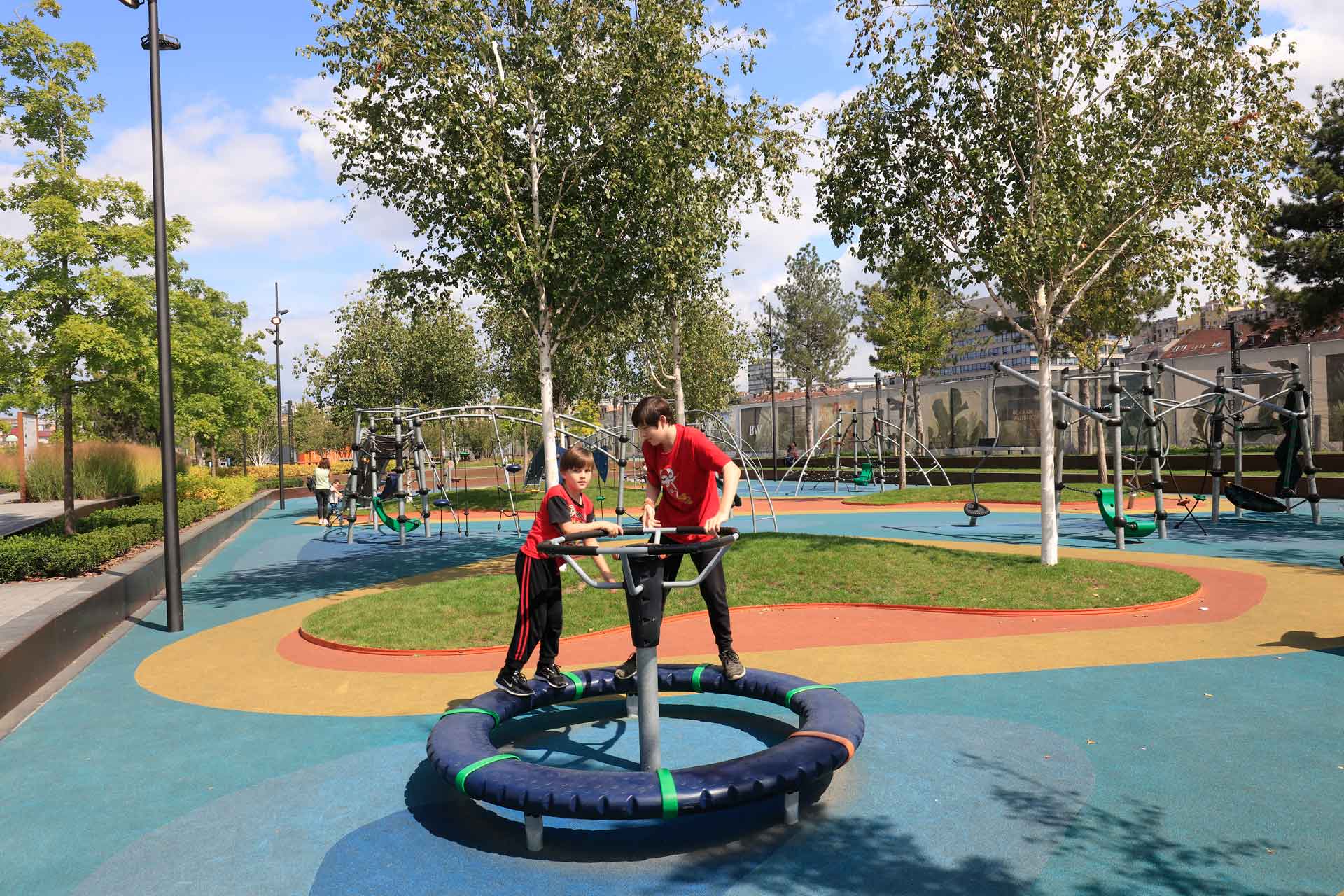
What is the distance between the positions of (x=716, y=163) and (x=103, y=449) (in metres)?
21.1

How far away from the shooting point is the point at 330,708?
637cm

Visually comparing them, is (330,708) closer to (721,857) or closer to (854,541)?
(721,857)

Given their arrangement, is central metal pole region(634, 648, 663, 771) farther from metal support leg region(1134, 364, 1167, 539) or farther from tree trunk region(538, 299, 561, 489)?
metal support leg region(1134, 364, 1167, 539)

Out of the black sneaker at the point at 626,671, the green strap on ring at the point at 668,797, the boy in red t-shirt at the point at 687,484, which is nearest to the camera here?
the green strap on ring at the point at 668,797

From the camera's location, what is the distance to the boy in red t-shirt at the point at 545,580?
17.1ft

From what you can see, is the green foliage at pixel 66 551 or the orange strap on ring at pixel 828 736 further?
the green foliage at pixel 66 551

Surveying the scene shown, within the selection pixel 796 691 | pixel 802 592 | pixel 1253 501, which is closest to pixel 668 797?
pixel 796 691

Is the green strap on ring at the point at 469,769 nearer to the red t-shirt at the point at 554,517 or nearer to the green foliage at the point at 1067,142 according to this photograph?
the red t-shirt at the point at 554,517

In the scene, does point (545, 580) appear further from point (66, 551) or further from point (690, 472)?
point (66, 551)

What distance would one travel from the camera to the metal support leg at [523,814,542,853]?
390 cm

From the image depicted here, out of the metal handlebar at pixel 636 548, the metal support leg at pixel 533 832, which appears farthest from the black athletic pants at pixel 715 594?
the metal support leg at pixel 533 832

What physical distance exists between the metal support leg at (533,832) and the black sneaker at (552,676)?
1549 millimetres

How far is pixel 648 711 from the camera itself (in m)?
4.33

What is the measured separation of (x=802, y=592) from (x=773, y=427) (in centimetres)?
3779
